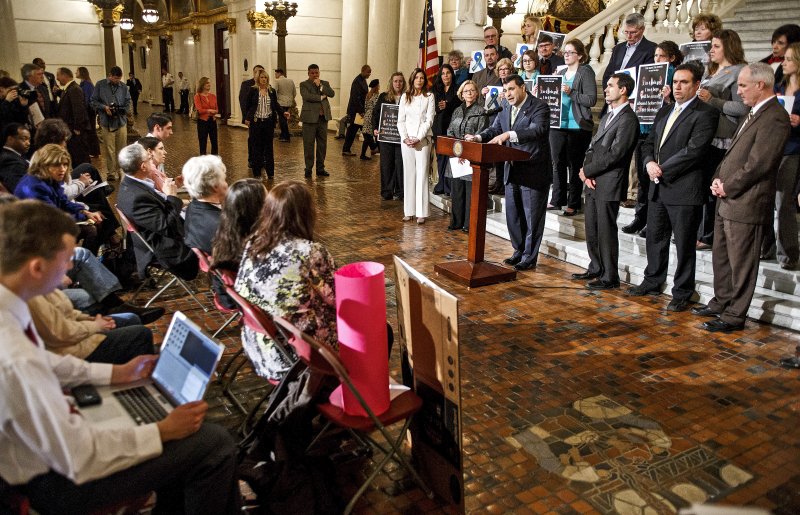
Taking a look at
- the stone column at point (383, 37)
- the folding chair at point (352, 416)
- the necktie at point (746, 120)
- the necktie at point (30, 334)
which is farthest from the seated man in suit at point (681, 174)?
the stone column at point (383, 37)

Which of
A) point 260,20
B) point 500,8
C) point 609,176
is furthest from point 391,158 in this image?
point 260,20

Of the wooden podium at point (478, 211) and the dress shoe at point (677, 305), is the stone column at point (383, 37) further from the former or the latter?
the dress shoe at point (677, 305)

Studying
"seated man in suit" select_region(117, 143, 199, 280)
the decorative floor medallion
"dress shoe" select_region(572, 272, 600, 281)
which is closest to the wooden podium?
"dress shoe" select_region(572, 272, 600, 281)

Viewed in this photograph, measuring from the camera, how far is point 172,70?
29.2 metres

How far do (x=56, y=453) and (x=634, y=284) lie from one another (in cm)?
538

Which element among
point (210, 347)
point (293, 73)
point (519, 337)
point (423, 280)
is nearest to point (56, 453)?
point (210, 347)

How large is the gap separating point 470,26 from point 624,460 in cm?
966

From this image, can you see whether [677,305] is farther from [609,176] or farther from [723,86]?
[723,86]

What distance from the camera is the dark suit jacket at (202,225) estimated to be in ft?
14.0

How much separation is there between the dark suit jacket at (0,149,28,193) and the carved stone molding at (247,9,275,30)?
14.0 metres

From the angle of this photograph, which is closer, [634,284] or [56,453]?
[56,453]

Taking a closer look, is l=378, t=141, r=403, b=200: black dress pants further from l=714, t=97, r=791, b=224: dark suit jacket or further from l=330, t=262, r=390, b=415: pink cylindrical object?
l=330, t=262, r=390, b=415: pink cylindrical object

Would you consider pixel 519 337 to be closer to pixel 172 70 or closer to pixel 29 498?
pixel 29 498

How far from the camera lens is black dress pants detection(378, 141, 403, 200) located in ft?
31.7
